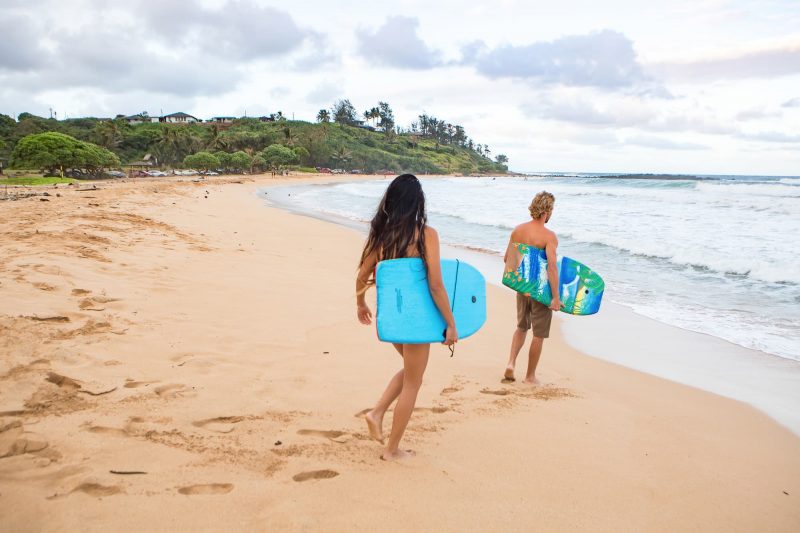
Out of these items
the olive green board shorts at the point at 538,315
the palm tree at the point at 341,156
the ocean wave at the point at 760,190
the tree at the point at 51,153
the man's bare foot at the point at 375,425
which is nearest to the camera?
the man's bare foot at the point at 375,425

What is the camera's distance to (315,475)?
2369mm

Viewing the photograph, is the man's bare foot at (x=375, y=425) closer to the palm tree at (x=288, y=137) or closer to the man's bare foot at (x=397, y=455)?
the man's bare foot at (x=397, y=455)

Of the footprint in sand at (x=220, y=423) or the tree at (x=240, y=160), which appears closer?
the footprint in sand at (x=220, y=423)

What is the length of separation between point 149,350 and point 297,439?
5.69ft

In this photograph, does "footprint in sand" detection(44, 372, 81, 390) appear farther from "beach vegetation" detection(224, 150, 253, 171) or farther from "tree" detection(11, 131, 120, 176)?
"beach vegetation" detection(224, 150, 253, 171)

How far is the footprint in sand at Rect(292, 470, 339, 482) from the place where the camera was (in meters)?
2.33

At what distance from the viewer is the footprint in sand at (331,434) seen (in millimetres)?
2771

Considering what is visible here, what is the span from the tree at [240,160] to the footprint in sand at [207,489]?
6705 centimetres

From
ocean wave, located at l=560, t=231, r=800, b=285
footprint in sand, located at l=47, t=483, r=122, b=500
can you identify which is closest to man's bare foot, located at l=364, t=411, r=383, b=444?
footprint in sand, located at l=47, t=483, r=122, b=500

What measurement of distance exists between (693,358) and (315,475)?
4.20 meters

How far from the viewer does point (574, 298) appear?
4.33 meters

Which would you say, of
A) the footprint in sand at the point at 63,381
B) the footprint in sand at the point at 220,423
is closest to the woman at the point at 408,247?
the footprint in sand at the point at 220,423

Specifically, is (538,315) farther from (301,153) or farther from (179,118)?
(179,118)

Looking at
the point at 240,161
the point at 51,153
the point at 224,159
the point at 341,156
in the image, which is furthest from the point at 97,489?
the point at 341,156
